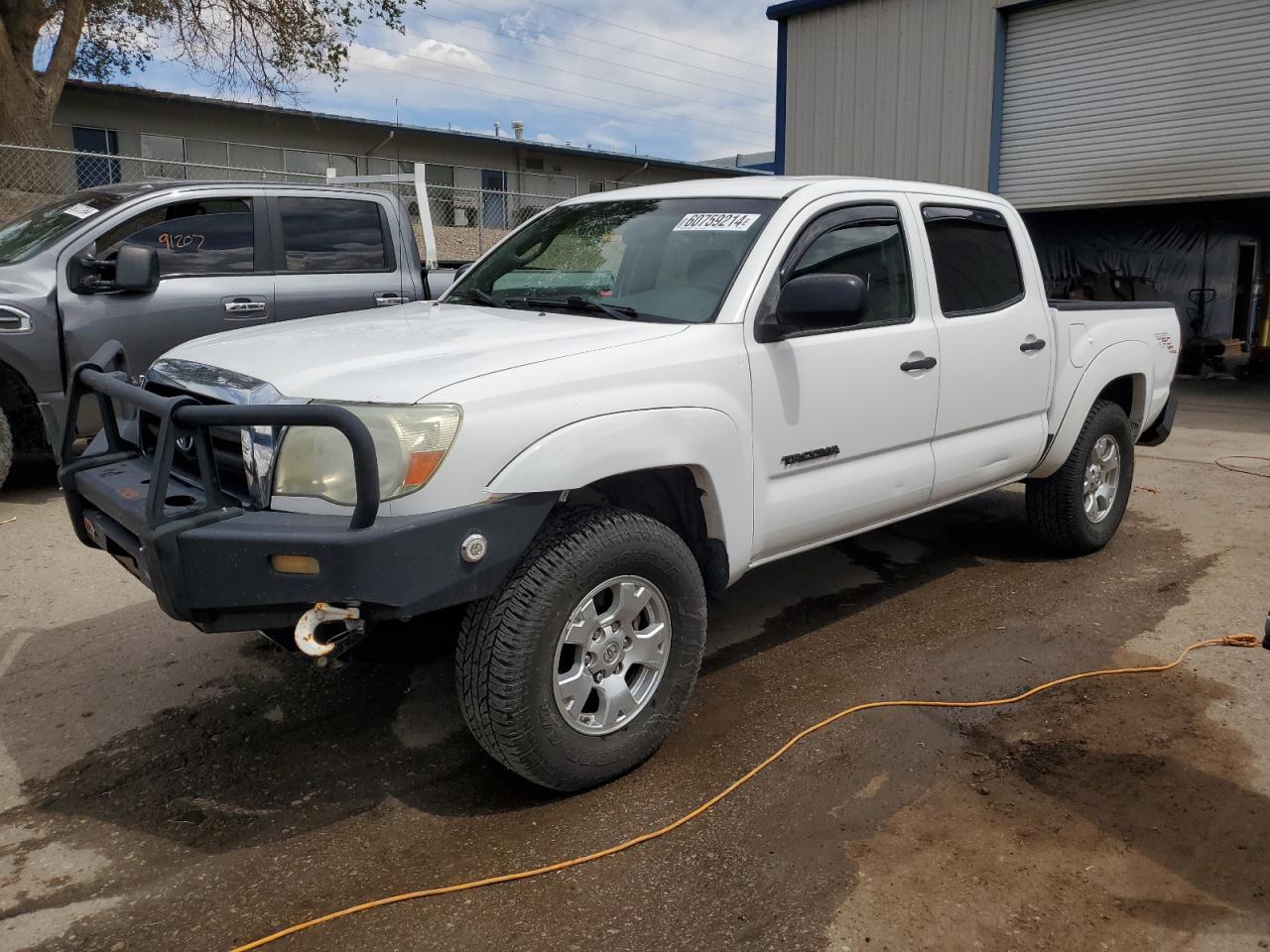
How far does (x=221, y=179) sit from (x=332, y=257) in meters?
1.82

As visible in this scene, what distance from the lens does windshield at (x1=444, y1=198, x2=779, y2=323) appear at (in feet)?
11.6

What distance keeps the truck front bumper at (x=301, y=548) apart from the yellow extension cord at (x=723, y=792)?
73cm

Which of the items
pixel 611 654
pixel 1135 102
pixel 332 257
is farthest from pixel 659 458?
pixel 1135 102

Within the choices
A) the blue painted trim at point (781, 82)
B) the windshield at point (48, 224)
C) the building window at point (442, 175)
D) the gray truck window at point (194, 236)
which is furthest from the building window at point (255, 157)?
the gray truck window at point (194, 236)

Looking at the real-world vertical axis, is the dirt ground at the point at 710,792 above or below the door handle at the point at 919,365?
below

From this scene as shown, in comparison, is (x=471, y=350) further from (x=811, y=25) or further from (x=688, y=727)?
(x=811, y=25)

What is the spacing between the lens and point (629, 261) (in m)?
3.84

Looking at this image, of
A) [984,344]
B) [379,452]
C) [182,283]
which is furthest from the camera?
[182,283]

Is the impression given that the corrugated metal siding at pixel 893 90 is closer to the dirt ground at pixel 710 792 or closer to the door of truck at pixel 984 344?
the door of truck at pixel 984 344

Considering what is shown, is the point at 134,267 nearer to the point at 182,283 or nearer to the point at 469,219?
the point at 182,283

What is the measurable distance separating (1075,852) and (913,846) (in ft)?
1.46

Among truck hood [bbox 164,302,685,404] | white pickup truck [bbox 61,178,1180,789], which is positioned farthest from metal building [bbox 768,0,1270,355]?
truck hood [bbox 164,302,685,404]

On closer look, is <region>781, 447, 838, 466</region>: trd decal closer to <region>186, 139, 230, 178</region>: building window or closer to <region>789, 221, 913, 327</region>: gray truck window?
<region>789, 221, 913, 327</region>: gray truck window

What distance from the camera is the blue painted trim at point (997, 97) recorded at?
13.8 meters
